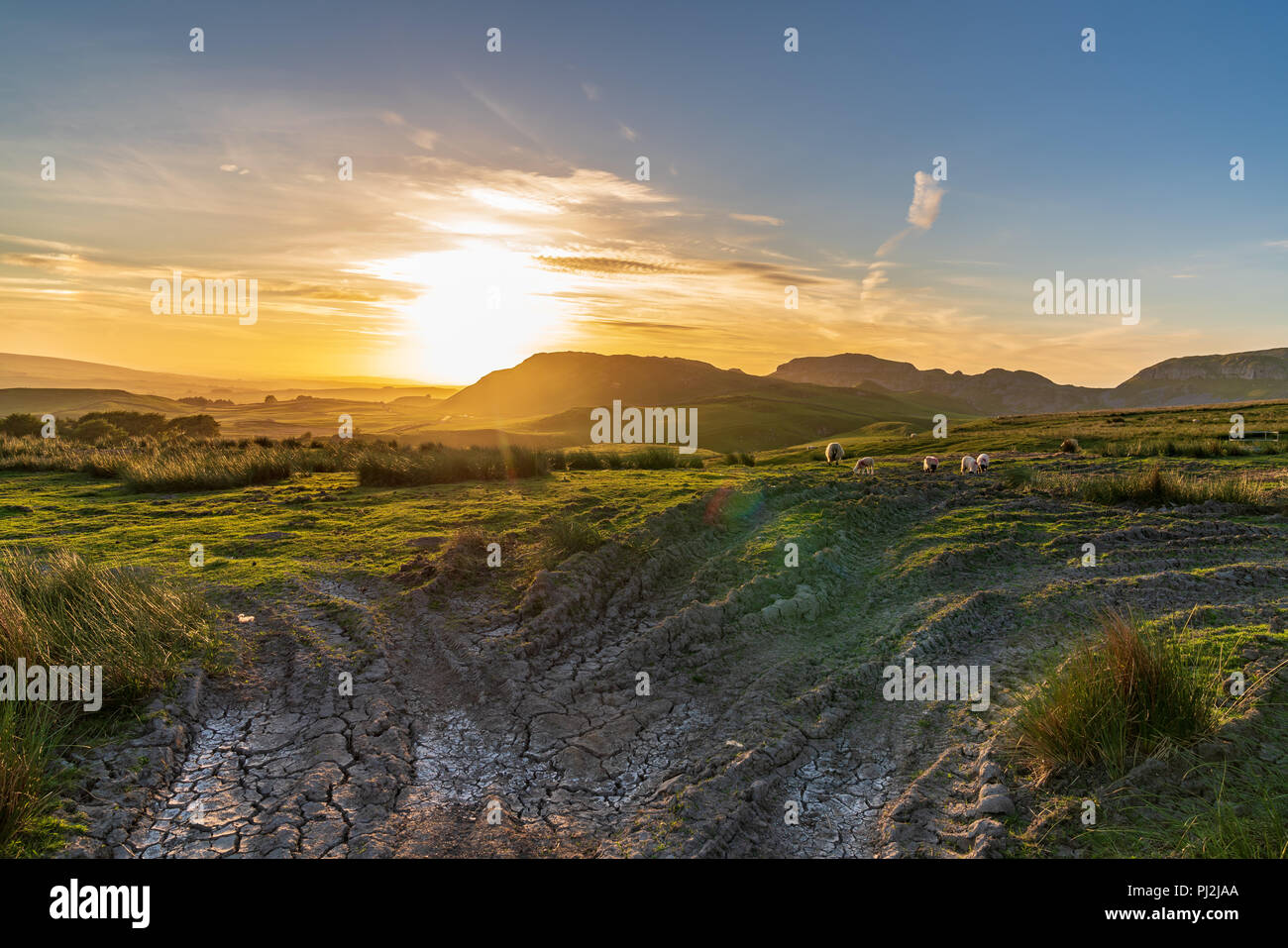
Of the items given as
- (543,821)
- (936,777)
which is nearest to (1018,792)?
(936,777)

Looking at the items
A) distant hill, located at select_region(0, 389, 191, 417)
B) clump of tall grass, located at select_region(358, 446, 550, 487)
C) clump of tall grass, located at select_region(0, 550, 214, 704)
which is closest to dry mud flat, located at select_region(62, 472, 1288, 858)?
clump of tall grass, located at select_region(0, 550, 214, 704)

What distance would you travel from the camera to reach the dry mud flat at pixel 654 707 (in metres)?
4.61

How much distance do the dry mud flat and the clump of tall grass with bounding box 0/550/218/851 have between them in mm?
404

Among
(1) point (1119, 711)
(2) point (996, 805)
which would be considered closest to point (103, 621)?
(2) point (996, 805)

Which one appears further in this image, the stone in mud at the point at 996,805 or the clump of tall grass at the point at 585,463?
the clump of tall grass at the point at 585,463

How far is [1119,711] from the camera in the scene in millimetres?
4609

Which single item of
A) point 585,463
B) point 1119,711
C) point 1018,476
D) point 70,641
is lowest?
point 1119,711

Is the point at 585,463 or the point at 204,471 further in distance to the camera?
the point at 585,463

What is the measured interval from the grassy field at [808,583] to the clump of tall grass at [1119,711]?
0.09 ft

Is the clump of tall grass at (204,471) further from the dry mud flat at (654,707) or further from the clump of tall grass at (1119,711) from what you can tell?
the clump of tall grass at (1119,711)

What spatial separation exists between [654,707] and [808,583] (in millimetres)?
3721

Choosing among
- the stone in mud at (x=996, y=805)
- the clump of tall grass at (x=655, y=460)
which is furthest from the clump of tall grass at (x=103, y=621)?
the clump of tall grass at (x=655, y=460)

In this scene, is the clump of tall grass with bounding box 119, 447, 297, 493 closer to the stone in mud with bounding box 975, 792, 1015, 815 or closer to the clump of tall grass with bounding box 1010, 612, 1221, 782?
the stone in mud with bounding box 975, 792, 1015, 815

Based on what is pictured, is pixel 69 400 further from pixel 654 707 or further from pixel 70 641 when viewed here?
pixel 654 707
